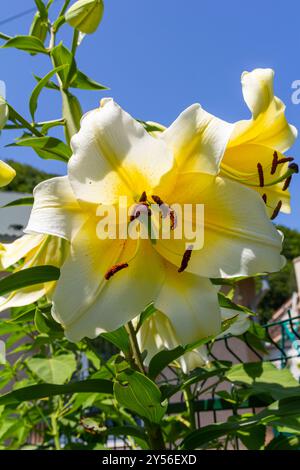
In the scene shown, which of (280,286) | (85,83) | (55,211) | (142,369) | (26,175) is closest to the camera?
(55,211)

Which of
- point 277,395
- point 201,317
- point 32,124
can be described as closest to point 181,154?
point 201,317

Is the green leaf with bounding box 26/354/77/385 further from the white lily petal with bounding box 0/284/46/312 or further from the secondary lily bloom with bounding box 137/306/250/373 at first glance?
the white lily petal with bounding box 0/284/46/312

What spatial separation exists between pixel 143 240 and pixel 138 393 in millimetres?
224

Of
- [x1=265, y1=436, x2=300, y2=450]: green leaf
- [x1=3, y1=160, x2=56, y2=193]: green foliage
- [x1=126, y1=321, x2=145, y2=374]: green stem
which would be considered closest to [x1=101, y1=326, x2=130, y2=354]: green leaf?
[x1=126, y1=321, x2=145, y2=374]: green stem

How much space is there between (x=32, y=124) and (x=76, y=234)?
13.0 inches

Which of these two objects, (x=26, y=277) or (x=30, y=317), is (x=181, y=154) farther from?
(x=30, y=317)

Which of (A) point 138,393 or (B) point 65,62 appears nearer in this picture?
(A) point 138,393

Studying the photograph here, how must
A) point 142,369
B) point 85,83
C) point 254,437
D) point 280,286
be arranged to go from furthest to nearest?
1. point 280,286
2. point 254,437
3. point 85,83
4. point 142,369

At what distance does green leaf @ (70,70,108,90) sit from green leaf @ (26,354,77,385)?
0.66 meters

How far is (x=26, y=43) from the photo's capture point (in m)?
0.89

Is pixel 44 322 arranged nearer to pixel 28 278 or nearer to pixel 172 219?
pixel 28 278

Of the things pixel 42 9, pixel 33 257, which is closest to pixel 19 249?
pixel 33 257

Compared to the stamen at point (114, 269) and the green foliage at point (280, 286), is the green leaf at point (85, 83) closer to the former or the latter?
the stamen at point (114, 269)

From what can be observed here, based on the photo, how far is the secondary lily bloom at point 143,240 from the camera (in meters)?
0.59
